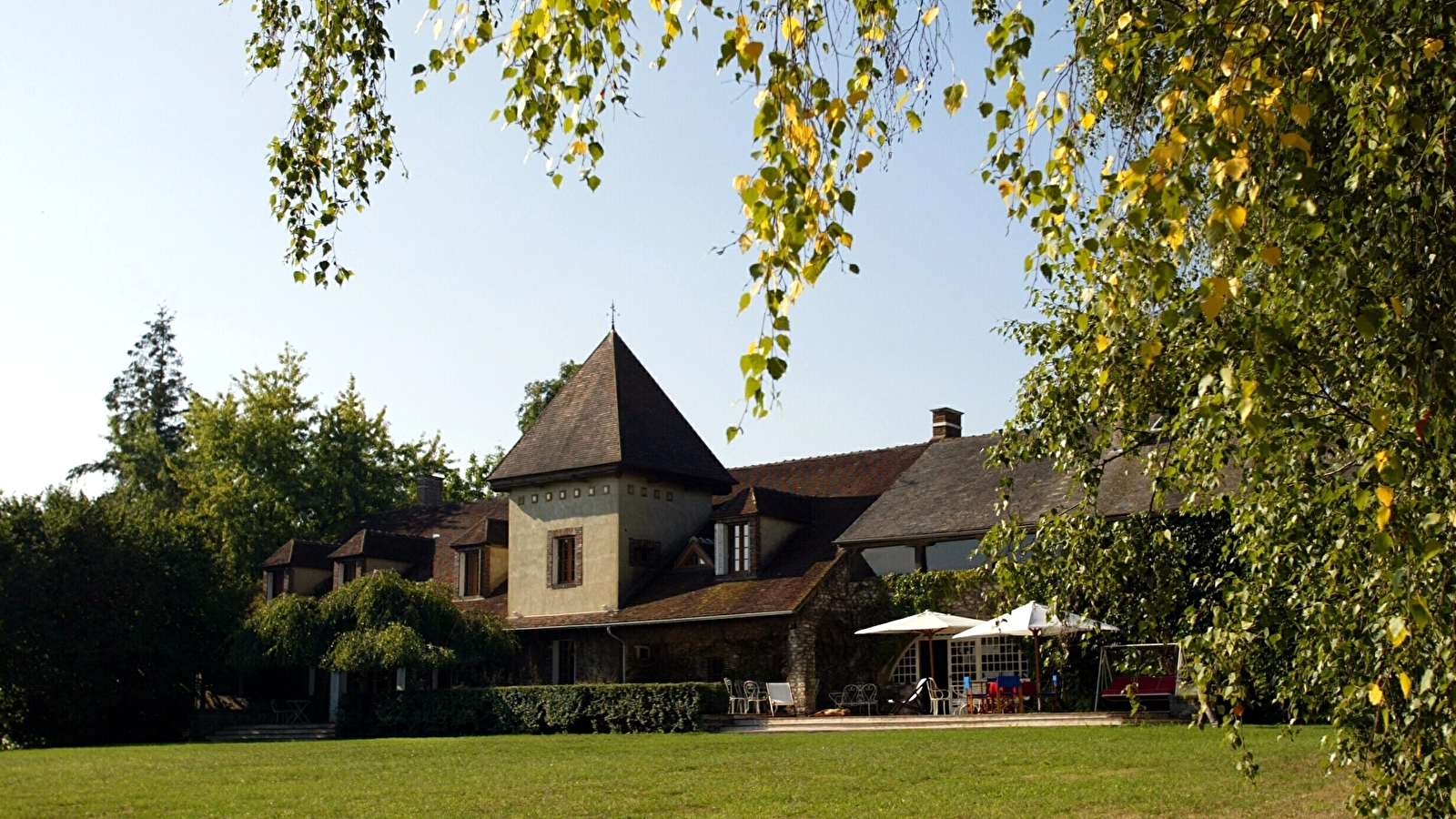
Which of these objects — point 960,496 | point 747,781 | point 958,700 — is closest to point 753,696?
point 958,700

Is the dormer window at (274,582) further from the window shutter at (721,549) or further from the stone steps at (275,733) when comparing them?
the window shutter at (721,549)

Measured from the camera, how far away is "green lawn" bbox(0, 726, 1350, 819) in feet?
36.9

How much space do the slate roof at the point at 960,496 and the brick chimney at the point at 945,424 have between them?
2129 millimetres

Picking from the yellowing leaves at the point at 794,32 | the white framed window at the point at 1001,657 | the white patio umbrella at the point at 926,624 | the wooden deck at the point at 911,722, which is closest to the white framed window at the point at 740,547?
the wooden deck at the point at 911,722

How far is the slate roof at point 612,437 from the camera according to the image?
30141 millimetres

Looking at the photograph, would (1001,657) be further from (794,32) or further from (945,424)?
(794,32)

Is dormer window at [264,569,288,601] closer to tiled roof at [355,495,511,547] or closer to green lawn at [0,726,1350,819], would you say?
tiled roof at [355,495,511,547]

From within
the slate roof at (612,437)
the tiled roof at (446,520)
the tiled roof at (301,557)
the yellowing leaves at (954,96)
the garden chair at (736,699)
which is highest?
the slate roof at (612,437)

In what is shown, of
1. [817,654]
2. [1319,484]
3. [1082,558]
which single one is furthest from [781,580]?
[1319,484]

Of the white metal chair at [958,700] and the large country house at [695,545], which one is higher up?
the large country house at [695,545]

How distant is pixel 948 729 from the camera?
20500 mm

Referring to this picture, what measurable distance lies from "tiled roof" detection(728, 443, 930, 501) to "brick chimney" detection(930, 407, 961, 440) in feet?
1.23

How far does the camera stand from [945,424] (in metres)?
31.7

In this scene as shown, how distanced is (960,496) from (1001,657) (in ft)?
10.1
